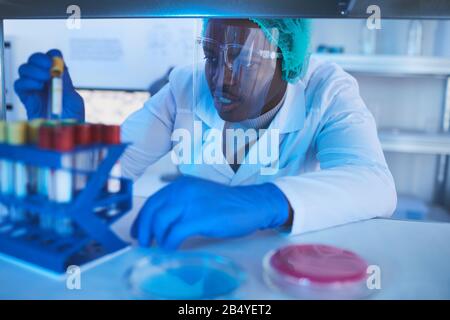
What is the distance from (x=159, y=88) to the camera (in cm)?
81

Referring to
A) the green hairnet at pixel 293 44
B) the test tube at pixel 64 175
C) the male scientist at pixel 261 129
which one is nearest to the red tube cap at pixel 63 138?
the test tube at pixel 64 175

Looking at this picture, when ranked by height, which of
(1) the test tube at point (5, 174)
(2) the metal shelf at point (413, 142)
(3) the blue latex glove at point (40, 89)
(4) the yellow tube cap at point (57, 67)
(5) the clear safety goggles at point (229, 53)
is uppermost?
(5) the clear safety goggles at point (229, 53)

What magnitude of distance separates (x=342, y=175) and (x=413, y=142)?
116cm

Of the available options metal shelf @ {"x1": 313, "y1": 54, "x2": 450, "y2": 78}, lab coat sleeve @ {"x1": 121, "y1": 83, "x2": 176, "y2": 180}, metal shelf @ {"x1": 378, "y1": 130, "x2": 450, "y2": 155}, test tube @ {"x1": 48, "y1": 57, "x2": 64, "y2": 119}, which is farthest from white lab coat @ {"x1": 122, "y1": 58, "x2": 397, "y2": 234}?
metal shelf @ {"x1": 313, "y1": 54, "x2": 450, "y2": 78}

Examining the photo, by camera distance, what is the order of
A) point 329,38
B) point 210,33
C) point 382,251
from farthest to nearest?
point 329,38
point 210,33
point 382,251

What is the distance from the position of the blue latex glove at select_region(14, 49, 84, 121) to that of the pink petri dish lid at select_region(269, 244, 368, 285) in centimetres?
35

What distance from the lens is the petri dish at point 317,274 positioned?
19.2 inches

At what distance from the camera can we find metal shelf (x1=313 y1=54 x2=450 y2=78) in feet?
6.03

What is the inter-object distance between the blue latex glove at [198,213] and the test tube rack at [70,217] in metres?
0.04

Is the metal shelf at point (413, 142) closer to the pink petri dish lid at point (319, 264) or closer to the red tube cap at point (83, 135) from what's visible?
the pink petri dish lid at point (319, 264)

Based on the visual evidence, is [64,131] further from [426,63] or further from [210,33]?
[426,63]
